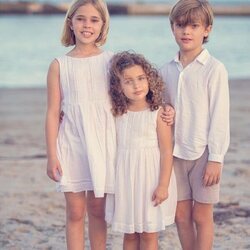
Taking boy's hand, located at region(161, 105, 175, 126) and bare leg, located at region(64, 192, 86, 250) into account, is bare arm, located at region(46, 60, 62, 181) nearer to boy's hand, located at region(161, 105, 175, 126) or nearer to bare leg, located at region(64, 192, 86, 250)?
bare leg, located at region(64, 192, 86, 250)

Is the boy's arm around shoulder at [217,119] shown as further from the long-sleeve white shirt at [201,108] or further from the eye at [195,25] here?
the eye at [195,25]

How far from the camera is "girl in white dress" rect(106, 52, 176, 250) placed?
3488mm

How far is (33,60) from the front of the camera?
18.6 metres

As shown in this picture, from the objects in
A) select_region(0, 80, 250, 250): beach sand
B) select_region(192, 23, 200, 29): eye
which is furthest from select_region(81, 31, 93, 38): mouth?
select_region(0, 80, 250, 250): beach sand

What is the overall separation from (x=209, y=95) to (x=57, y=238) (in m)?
1.77

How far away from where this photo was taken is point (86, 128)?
11.5 feet

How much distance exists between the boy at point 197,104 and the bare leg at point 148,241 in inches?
11.1

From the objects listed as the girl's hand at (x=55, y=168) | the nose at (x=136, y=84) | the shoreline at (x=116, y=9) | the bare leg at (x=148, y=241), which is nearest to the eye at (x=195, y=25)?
the nose at (x=136, y=84)

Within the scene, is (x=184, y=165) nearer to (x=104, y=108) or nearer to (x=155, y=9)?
(x=104, y=108)

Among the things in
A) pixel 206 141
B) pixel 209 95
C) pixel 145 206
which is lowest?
pixel 145 206

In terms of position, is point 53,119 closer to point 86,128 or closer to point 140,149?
point 86,128

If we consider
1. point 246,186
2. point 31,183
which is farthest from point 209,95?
point 31,183

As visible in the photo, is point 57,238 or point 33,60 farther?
point 33,60

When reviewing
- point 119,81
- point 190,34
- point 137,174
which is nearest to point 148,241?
point 137,174
